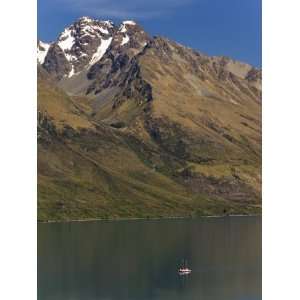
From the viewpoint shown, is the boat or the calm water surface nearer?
the calm water surface

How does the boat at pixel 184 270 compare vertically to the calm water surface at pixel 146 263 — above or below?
above

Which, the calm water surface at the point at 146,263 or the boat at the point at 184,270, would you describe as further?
the boat at the point at 184,270

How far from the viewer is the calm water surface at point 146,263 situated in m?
89.6

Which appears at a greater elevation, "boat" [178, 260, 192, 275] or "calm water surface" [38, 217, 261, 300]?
"boat" [178, 260, 192, 275]

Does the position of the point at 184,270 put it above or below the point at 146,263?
above

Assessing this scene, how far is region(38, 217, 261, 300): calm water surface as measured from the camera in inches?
3529

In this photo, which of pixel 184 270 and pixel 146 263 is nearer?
pixel 184 270

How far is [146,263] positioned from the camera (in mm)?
117500
